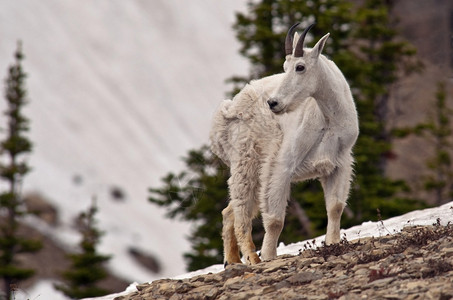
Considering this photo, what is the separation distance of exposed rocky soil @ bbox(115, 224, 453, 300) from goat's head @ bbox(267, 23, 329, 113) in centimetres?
171

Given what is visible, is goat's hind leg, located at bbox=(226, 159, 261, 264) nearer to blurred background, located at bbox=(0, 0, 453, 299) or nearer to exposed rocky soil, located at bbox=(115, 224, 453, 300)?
exposed rocky soil, located at bbox=(115, 224, 453, 300)

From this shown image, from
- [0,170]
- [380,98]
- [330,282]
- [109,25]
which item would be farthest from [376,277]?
[109,25]

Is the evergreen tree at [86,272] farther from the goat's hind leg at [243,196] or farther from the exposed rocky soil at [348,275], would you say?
the exposed rocky soil at [348,275]

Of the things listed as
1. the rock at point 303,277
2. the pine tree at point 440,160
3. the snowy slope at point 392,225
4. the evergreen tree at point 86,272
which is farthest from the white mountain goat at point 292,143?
the pine tree at point 440,160

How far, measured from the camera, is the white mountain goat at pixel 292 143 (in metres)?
9.83

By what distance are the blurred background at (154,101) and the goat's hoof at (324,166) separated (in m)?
13.8

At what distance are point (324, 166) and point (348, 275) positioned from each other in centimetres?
203

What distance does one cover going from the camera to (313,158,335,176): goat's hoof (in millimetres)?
9930

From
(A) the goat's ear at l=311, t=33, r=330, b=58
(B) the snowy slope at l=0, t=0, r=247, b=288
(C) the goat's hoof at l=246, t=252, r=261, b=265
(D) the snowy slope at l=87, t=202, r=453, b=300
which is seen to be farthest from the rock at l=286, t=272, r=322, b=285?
(B) the snowy slope at l=0, t=0, r=247, b=288

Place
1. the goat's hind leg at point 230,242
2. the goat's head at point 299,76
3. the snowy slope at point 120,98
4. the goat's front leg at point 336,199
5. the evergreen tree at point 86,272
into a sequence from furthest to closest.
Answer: the snowy slope at point 120,98 → the evergreen tree at point 86,272 → the goat's hind leg at point 230,242 → the goat's front leg at point 336,199 → the goat's head at point 299,76

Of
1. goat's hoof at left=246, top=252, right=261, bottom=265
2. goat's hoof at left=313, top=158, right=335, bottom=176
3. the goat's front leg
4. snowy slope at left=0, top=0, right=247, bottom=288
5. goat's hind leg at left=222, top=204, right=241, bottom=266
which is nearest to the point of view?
goat's hoof at left=313, top=158, right=335, bottom=176

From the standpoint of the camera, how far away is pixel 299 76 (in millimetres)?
9781

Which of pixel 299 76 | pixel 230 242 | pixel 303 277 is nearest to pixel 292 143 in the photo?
pixel 299 76

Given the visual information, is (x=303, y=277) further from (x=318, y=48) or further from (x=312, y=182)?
(x=312, y=182)
